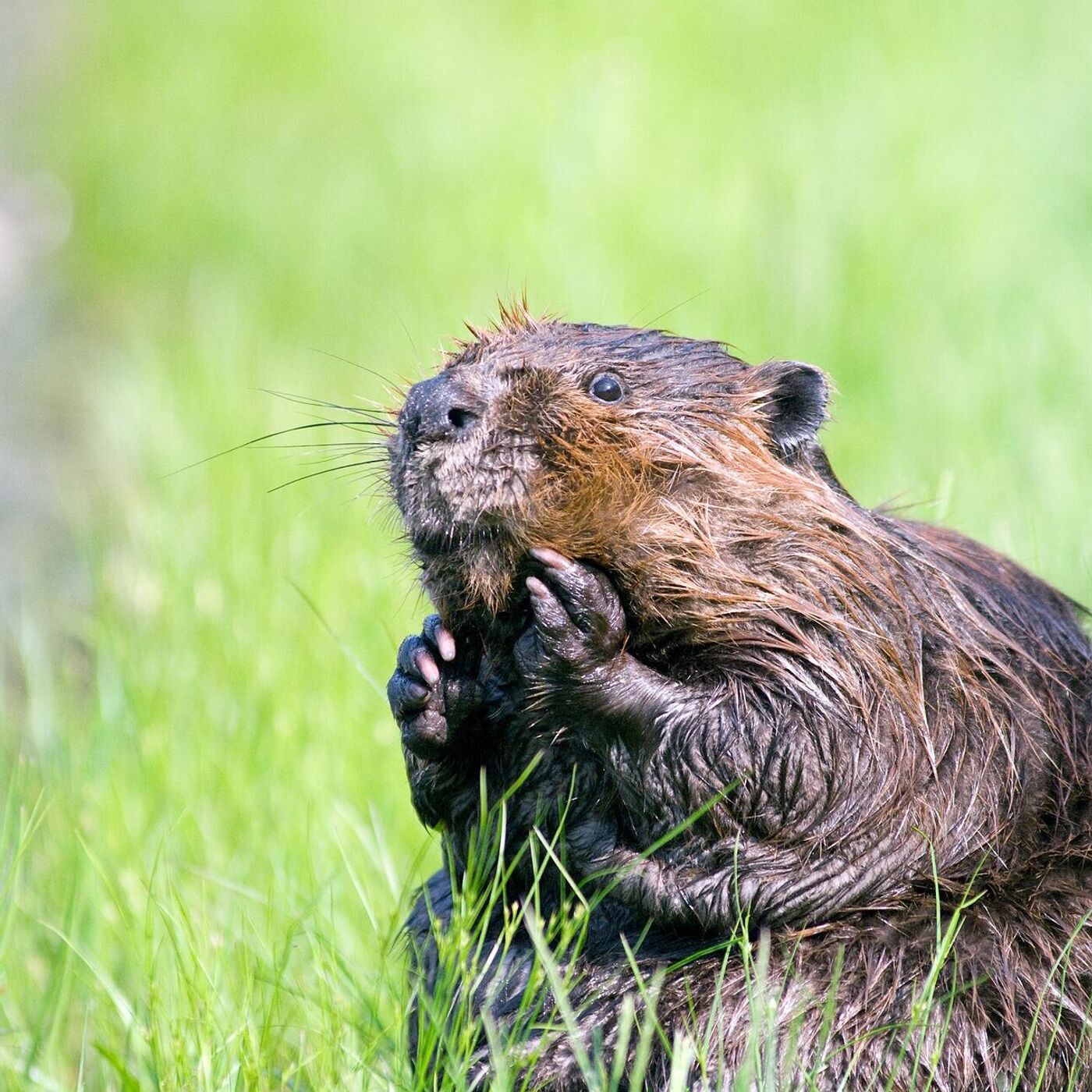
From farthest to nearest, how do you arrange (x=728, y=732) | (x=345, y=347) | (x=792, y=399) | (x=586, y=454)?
1. (x=345, y=347)
2. (x=792, y=399)
3. (x=586, y=454)
4. (x=728, y=732)

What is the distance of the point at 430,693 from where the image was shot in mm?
2656

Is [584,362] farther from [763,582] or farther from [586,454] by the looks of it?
[763,582]

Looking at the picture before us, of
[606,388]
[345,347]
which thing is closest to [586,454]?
[606,388]

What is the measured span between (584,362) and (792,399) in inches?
13.1

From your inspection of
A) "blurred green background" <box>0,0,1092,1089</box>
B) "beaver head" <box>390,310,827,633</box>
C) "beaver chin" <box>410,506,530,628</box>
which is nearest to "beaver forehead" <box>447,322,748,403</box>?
"beaver head" <box>390,310,827,633</box>

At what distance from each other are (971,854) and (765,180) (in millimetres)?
4434

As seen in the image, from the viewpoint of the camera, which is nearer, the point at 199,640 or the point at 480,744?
the point at 480,744

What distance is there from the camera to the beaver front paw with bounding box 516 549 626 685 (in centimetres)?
247

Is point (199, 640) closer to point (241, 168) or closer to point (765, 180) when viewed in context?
point (765, 180)

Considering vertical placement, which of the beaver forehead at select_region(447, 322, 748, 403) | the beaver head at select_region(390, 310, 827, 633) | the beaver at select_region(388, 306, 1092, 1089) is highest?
the beaver forehead at select_region(447, 322, 748, 403)

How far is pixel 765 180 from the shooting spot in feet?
21.7

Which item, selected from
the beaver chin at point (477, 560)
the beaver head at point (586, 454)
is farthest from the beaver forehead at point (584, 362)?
the beaver chin at point (477, 560)

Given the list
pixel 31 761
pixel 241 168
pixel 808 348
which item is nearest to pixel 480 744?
pixel 31 761

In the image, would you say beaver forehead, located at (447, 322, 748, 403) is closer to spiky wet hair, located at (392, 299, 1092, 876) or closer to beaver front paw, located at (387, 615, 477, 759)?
spiky wet hair, located at (392, 299, 1092, 876)
